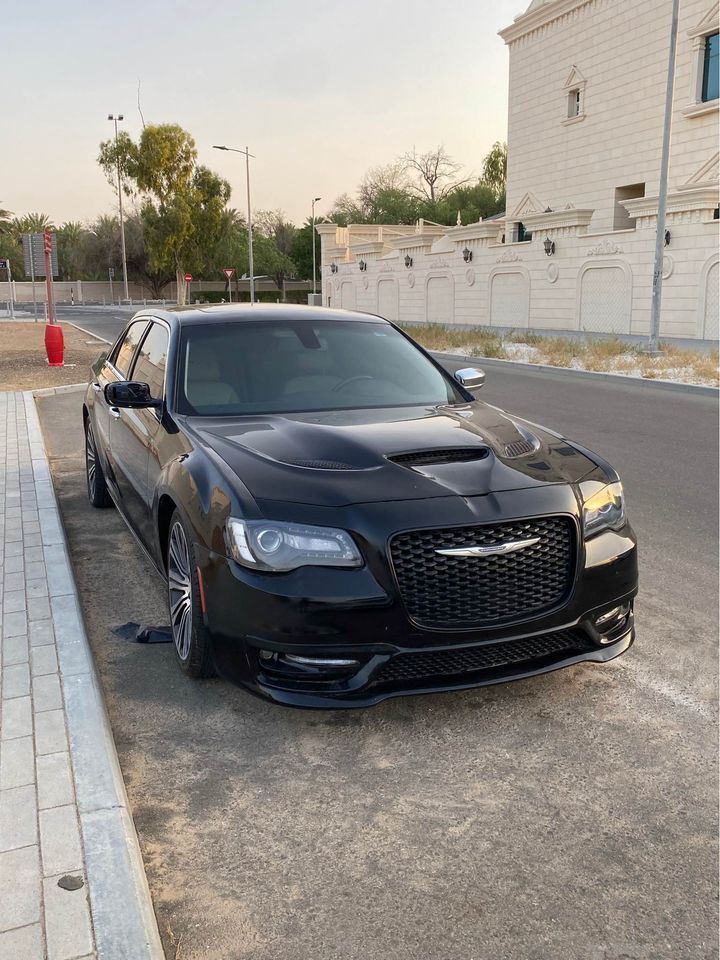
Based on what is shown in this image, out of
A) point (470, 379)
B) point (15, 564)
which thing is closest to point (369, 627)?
point (470, 379)

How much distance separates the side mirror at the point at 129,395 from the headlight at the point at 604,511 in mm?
2258

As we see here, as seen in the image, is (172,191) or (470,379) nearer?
(470,379)

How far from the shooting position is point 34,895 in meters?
2.46

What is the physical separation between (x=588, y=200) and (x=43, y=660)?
39.4 metres

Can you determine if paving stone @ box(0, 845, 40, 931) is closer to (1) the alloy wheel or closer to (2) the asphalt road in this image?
(2) the asphalt road

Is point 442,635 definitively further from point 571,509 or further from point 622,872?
point 622,872

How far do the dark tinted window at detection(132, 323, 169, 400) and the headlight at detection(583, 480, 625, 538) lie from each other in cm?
234

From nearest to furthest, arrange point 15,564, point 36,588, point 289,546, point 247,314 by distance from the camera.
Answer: point 289,546
point 36,588
point 247,314
point 15,564

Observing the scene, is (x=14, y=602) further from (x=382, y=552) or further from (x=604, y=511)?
(x=604, y=511)

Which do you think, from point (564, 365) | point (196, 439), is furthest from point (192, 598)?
point (564, 365)

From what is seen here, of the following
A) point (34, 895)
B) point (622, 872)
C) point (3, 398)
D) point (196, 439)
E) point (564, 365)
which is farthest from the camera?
point (564, 365)

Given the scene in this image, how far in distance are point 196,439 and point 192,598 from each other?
0.79 m

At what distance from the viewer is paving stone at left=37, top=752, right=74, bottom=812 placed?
2908 mm

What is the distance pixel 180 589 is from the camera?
4.01 meters
